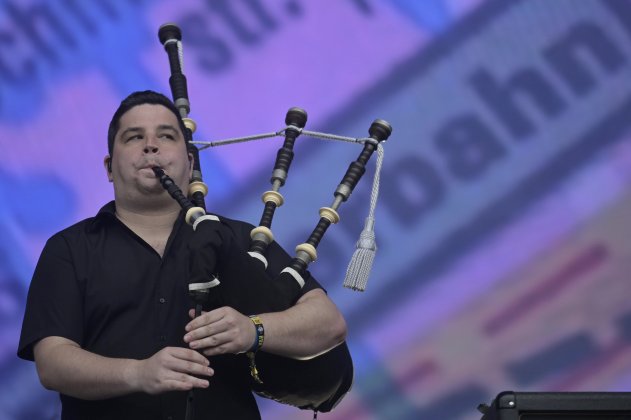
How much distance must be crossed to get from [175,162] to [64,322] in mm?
401

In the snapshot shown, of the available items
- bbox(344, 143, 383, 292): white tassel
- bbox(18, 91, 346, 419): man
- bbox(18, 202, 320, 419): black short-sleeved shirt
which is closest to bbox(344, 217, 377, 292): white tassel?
bbox(344, 143, 383, 292): white tassel

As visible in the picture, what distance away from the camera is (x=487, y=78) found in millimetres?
3504

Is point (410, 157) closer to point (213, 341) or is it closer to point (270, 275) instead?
point (270, 275)

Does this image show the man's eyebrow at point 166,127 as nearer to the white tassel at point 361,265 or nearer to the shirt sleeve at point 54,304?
the shirt sleeve at point 54,304

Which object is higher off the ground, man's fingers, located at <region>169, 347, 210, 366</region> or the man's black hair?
the man's black hair

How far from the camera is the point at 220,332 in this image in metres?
2.18

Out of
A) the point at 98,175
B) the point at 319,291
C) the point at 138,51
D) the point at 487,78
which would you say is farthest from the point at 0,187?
the point at 487,78

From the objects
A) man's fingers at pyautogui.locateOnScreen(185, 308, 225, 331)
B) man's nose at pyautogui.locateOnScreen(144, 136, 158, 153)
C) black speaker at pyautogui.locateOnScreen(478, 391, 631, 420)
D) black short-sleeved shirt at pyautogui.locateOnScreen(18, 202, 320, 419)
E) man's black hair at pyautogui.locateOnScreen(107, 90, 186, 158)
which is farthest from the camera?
man's black hair at pyautogui.locateOnScreen(107, 90, 186, 158)

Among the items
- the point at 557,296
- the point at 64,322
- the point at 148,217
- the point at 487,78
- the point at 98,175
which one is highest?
the point at 487,78

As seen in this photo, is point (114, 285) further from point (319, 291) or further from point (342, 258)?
point (342, 258)

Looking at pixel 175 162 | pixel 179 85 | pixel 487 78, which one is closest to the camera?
pixel 175 162

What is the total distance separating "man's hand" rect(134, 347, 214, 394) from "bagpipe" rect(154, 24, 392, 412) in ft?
0.33

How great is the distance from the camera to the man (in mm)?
2193

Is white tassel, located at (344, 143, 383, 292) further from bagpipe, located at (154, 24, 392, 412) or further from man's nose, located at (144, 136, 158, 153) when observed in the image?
man's nose, located at (144, 136, 158, 153)
